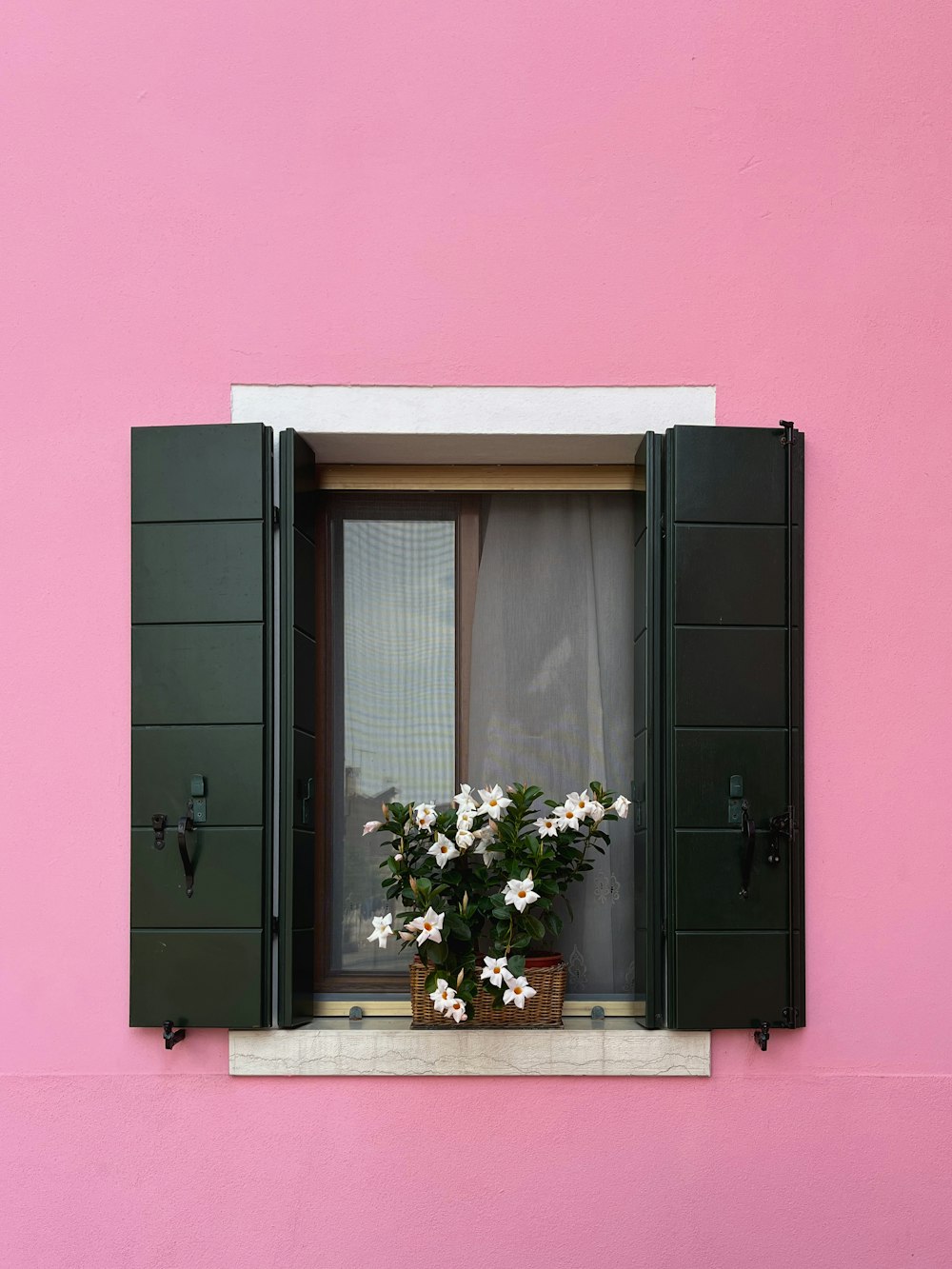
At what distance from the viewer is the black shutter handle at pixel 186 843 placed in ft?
11.3

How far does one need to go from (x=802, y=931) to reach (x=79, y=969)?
1.99 meters

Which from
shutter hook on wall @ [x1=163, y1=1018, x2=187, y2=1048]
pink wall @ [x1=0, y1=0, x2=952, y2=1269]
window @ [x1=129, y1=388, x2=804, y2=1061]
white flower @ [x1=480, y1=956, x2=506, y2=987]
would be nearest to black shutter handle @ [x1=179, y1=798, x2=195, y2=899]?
window @ [x1=129, y1=388, x2=804, y2=1061]

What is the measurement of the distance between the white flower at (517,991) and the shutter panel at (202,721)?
0.65 meters

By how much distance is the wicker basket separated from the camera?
353 cm

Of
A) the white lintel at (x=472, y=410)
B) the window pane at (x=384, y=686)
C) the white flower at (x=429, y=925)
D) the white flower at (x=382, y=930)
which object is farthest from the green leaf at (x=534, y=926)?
the white lintel at (x=472, y=410)

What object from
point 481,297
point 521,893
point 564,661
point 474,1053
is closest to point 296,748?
point 521,893

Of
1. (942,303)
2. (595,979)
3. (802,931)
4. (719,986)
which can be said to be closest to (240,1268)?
(595,979)

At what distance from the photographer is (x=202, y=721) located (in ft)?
11.6

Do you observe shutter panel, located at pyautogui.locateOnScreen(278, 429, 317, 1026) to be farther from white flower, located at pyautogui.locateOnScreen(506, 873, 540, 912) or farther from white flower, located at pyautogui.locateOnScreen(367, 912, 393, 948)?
white flower, located at pyautogui.locateOnScreen(506, 873, 540, 912)

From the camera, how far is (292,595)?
3.58 metres

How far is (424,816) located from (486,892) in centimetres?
30

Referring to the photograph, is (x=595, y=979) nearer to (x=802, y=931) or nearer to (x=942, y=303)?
(x=802, y=931)

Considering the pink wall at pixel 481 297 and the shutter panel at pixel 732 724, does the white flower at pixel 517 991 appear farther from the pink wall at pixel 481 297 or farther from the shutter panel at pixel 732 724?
the pink wall at pixel 481 297

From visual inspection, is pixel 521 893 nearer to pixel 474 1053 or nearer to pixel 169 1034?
pixel 474 1053
